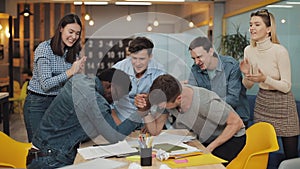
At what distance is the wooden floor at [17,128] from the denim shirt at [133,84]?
3.78 m

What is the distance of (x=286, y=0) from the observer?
15.6 feet

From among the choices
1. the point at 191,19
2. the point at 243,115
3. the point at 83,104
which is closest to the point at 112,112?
the point at 83,104

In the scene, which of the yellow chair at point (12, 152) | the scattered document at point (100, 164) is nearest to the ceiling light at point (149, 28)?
the yellow chair at point (12, 152)

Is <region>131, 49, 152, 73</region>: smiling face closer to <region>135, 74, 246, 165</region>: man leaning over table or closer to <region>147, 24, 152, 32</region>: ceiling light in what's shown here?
<region>135, 74, 246, 165</region>: man leaning over table

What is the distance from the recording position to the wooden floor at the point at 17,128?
6668mm

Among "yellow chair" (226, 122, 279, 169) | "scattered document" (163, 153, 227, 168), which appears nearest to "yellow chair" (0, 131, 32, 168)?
"scattered document" (163, 153, 227, 168)

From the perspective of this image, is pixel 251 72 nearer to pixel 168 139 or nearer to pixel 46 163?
pixel 168 139

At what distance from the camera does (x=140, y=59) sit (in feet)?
10.4

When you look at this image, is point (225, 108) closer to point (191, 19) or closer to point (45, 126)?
point (45, 126)

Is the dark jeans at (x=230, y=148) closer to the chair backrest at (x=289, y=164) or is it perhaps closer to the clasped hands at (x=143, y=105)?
the clasped hands at (x=143, y=105)

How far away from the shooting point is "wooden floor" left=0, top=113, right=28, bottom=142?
6.67 m

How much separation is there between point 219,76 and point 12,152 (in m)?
2.08

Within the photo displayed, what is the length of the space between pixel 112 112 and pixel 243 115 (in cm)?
180

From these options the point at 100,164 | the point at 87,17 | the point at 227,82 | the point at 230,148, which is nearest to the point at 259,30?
the point at 227,82
